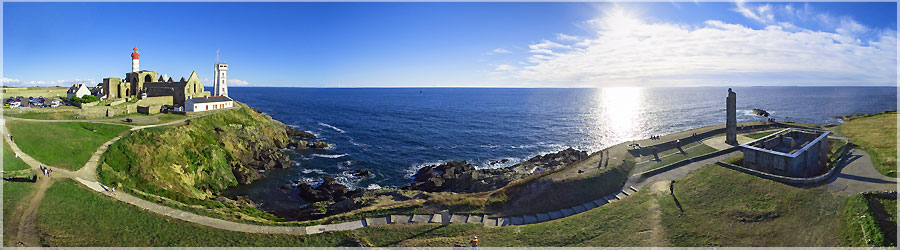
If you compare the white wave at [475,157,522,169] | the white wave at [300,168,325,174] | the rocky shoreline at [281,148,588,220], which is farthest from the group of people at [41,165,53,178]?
the white wave at [475,157,522,169]

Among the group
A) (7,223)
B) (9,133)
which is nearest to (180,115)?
(9,133)

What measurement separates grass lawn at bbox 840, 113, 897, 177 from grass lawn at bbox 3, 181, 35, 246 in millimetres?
53786

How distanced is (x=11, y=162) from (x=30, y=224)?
42.3 feet

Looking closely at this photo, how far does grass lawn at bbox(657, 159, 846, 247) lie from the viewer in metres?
19.4

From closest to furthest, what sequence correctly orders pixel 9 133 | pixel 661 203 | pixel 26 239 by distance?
pixel 26 239, pixel 661 203, pixel 9 133

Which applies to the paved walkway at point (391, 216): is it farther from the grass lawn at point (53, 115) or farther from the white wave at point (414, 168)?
the white wave at point (414, 168)

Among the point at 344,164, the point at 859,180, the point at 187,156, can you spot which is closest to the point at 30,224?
the point at 187,156

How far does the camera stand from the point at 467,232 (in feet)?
76.3

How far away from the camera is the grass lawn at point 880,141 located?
97.5 feet

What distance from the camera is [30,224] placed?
2072 cm

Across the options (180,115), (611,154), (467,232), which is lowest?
(467,232)

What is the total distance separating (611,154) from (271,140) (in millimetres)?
49919

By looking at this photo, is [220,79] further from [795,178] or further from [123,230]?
[795,178]

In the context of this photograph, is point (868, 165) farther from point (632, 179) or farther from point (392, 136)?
point (392, 136)
